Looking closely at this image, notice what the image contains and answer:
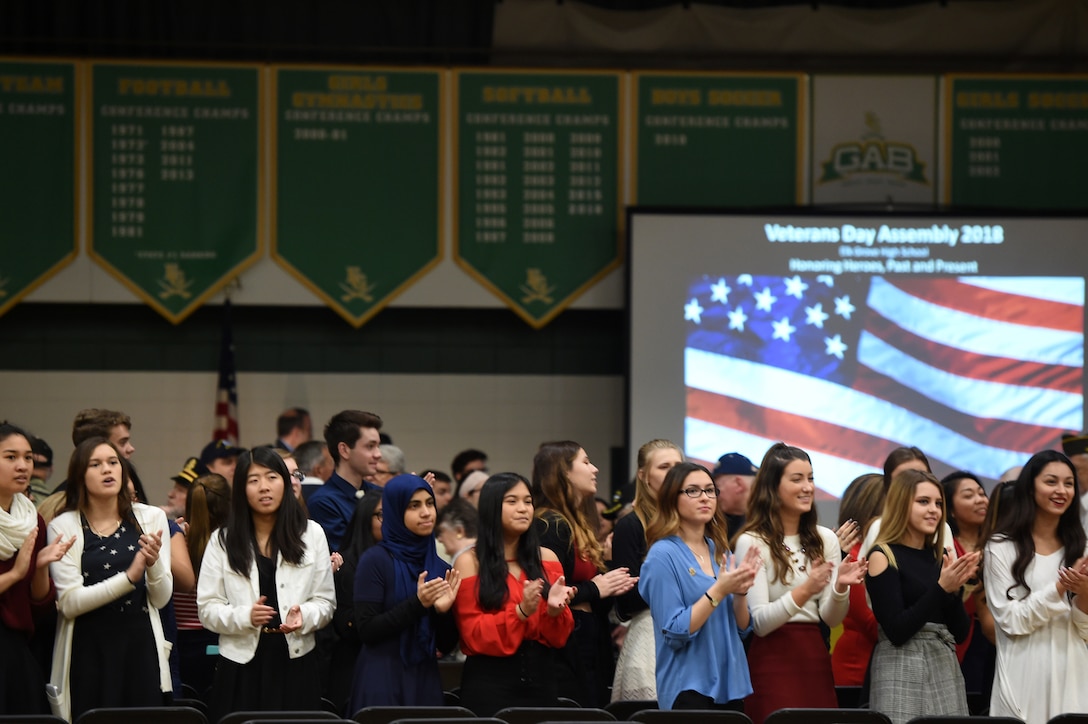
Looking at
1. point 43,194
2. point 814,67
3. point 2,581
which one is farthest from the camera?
point 814,67

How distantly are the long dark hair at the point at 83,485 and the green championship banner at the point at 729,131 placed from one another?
5714mm

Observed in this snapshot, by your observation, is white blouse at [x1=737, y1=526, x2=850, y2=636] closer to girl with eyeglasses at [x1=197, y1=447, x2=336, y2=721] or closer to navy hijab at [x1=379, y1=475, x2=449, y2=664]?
navy hijab at [x1=379, y1=475, x2=449, y2=664]

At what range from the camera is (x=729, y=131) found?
9430mm

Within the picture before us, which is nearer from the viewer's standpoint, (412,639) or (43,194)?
(412,639)

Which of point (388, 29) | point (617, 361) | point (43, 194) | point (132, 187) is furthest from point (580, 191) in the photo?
point (43, 194)

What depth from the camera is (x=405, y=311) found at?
31.9 ft

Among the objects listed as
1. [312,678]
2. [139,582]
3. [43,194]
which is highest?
[43,194]

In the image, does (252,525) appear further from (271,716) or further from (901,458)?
Result: (901,458)

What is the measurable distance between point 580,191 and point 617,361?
4.09ft

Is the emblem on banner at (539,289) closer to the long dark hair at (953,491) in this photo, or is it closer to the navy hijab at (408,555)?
the long dark hair at (953,491)

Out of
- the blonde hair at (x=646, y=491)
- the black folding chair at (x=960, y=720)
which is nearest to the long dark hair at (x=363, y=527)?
the blonde hair at (x=646, y=491)

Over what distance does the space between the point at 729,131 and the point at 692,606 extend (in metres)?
5.84

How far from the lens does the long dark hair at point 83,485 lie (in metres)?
4.29

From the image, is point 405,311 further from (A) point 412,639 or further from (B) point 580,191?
(A) point 412,639
